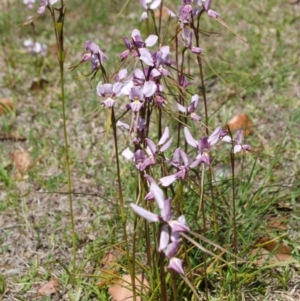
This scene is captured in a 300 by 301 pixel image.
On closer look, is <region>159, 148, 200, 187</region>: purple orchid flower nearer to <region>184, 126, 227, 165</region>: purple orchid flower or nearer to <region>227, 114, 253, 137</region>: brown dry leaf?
<region>184, 126, 227, 165</region>: purple orchid flower

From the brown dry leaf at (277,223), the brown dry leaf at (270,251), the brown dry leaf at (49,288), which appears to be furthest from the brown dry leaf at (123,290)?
the brown dry leaf at (277,223)

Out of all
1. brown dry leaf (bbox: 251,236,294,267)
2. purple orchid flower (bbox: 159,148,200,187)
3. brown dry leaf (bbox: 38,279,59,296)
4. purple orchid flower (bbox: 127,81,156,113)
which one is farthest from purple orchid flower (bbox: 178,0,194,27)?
brown dry leaf (bbox: 38,279,59,296)

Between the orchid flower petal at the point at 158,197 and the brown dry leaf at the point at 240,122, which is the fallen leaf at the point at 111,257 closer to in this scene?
the orchid flower petal at the point at 158,197

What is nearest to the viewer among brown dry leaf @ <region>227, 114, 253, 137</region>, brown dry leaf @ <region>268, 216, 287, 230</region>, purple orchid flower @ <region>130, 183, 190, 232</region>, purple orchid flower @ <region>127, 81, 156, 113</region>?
purple orchid flower @ <region>130, 183, 190, 232</region>

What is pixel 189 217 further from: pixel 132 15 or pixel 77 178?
pixel 132 15

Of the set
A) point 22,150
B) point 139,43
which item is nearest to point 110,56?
point 22,150
